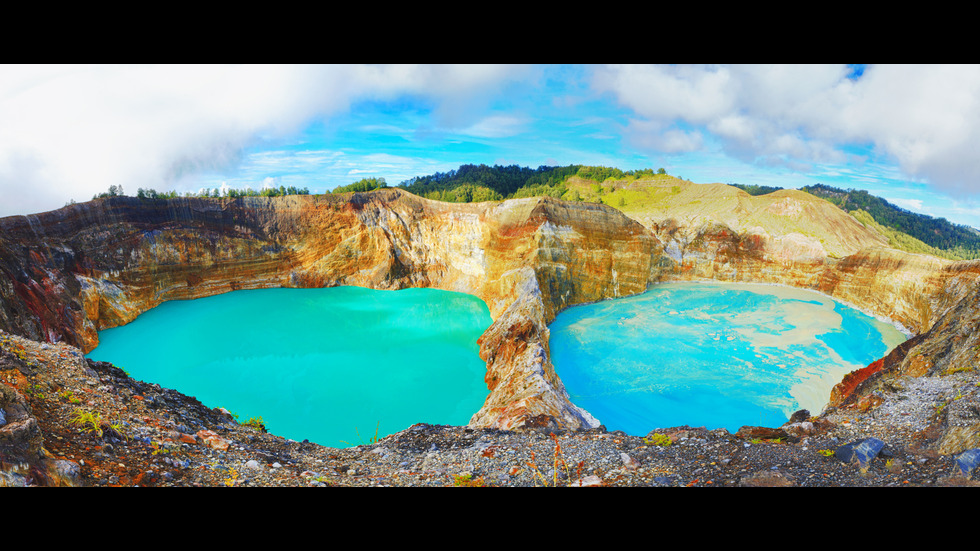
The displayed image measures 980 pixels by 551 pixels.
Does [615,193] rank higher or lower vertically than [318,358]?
higher

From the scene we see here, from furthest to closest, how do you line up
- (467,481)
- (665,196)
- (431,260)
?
1. (665,196)
2. (431,260)
3. (467,481)

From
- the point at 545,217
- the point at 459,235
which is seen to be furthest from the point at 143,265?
the point at 545,217

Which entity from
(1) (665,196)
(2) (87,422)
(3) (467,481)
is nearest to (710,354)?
(3) (467,481)

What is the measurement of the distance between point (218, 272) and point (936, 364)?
27.4m

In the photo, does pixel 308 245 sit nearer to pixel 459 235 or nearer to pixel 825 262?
pixel 459 235

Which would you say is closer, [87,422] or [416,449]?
[87,422]

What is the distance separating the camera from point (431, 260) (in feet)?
80.8

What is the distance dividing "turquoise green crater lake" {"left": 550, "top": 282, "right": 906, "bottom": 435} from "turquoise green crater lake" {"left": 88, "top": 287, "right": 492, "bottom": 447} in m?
4.24

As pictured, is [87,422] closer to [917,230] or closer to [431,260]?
[431,260]

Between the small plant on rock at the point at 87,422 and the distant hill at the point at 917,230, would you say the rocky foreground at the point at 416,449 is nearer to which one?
the small plant on rock at the point at 87,422

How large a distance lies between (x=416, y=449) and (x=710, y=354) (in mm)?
14344

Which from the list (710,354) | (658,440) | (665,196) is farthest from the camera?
(665,196)

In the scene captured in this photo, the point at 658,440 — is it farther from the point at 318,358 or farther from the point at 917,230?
the point at 917,230

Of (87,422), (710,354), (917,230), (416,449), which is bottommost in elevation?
(710,354)
